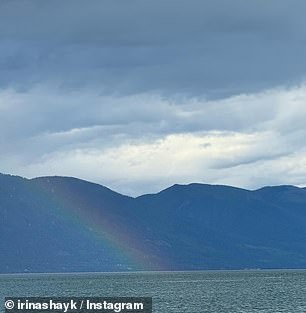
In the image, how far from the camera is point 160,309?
195 m

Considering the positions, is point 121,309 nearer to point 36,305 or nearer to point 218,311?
point 36,305

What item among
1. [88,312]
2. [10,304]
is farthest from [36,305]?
[88,312]

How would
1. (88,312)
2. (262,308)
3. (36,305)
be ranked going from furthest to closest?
(262,308)
(88,312)
(36,305)

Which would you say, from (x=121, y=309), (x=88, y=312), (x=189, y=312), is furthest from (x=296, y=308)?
(x=121, y=309)

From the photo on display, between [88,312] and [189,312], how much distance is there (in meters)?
21.6

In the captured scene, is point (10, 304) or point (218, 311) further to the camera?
point (218, 311)

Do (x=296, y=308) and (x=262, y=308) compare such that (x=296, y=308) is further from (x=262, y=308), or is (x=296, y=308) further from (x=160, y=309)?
(x=160, y=309)

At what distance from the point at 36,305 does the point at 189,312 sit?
362 feet

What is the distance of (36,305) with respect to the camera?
8219cm

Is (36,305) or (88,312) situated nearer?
(36,305)

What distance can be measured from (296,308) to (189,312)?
79.8ft

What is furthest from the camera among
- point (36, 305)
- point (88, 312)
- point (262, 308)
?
point (262, 308)

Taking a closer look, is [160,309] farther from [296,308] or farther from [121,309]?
[121,309]

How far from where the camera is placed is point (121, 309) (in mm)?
83812
